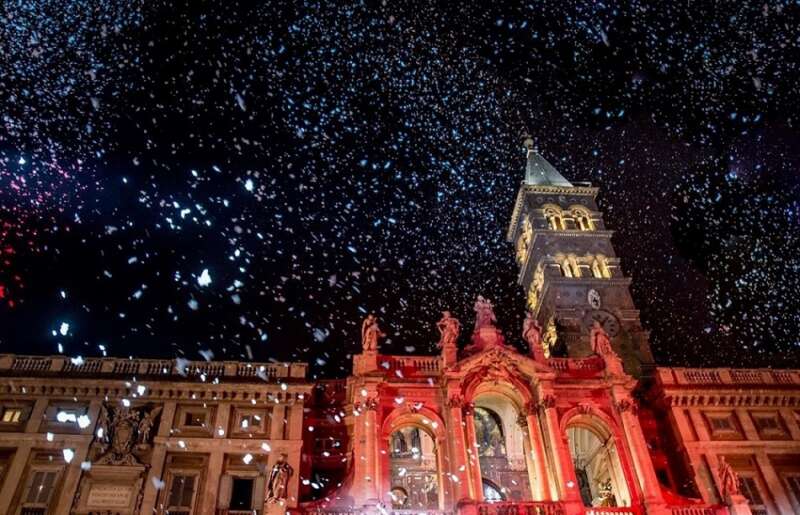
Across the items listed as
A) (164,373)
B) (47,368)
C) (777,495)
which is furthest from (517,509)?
(47,368)

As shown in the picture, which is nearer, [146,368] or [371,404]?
[371,404]

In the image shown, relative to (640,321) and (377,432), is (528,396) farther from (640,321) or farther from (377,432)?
(640,321)

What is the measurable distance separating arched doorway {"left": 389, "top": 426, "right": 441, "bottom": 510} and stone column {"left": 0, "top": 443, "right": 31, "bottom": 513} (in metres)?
17.5

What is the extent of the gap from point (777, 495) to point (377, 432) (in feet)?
66.5

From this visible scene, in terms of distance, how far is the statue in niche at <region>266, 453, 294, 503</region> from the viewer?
2669 centimetres

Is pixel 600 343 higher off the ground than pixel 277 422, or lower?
higher

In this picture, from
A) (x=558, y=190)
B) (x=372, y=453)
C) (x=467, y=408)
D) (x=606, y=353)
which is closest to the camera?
(x=372, y=453)

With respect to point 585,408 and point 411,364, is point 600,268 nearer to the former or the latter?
point 585,408

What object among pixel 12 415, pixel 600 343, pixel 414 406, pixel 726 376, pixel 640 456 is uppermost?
pixel 600 343

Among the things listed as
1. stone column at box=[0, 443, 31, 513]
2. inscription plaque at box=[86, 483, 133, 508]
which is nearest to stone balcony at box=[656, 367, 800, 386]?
inscription plaque at box=[86, 483, 133, 508]

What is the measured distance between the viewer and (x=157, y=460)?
94.4 ft

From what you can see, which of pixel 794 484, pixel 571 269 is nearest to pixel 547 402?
pixel 794 484

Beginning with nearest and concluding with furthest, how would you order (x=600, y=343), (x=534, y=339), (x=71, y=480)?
(x=71, y=480) < (x=534, y=339) < (x=600, y=343)

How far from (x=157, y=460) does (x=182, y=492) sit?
1.92 m
